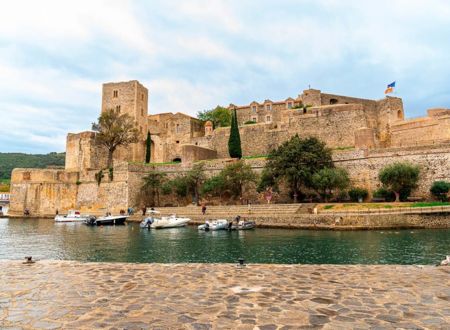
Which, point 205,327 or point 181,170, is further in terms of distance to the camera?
point 181,170

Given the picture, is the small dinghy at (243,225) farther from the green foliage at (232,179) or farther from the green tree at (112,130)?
the green tree at (112,130)

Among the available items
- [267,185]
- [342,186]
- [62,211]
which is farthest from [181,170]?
[342,186]

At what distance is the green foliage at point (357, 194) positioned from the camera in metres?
34.1

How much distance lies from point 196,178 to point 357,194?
18.0 metres

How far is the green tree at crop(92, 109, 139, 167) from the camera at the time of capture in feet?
155

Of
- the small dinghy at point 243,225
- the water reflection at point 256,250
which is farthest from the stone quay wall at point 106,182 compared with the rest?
the water reflection at point 256,250

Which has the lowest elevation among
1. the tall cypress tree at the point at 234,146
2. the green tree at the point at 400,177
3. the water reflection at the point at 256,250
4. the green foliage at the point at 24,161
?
the water reflection at the point at 256,250

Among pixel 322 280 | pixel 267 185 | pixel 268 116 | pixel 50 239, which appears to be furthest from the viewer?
pixel 268 116

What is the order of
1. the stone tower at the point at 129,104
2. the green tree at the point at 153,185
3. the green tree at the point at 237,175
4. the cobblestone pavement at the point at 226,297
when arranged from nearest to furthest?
the cobblestone pavement at the point at 226,297 → the green tree at the point at 237,175 → the green tree at the point at 153,185 → the stone tower at the point at 129,104

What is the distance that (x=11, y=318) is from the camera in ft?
16.9

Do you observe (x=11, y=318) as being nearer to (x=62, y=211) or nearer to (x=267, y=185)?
(x=267, y=185)

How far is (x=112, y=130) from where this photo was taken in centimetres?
4709

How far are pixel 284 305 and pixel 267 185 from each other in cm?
3132

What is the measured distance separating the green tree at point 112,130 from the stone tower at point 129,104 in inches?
209
